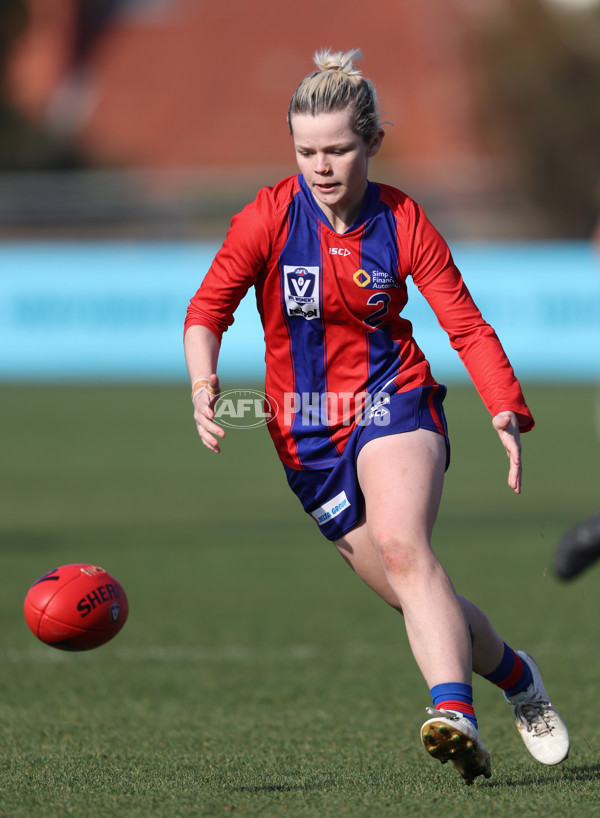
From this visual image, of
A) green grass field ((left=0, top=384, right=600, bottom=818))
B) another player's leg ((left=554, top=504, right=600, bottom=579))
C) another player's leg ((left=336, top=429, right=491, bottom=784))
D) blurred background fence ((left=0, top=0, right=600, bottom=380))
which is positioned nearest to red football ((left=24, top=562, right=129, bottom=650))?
green grass field ((left=0, top=384, right=600, bottom=818))

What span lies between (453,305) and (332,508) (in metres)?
0.79

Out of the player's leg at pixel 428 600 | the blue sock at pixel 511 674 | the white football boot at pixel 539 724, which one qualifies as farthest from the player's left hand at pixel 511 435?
the white football boot at pixel 539 724

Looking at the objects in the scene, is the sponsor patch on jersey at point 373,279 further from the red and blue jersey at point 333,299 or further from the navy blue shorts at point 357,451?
the navy blue shorts at point 357,451

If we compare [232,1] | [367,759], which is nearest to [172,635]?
[367,759]

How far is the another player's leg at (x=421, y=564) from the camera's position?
397cm

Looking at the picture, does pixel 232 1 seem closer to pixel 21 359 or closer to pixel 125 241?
pixel 125 241

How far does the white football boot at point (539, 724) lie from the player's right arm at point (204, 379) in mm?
1459

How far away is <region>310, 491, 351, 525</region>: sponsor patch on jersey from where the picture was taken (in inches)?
172

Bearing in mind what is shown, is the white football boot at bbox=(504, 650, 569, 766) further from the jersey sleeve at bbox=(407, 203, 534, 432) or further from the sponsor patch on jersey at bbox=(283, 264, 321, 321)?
the sponsor patch on jersey at bbox=(283, 264, 321, 321)

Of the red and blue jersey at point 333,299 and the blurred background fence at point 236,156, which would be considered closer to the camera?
the red and blue jersey at point 333,299

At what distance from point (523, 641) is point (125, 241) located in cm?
2168

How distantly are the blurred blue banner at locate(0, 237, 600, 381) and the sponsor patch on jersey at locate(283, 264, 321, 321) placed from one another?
16610mm

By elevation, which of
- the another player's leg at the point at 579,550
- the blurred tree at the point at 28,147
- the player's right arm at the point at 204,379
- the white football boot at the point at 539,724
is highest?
the blurred tree at the point at 28,147

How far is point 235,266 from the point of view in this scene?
430cm
